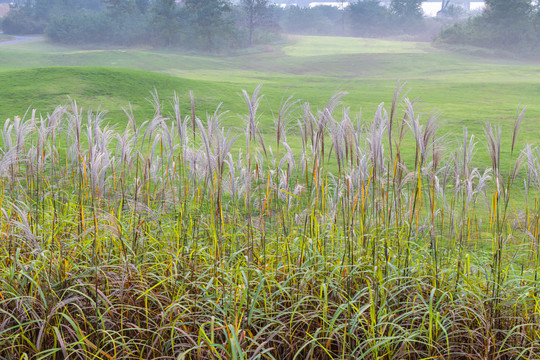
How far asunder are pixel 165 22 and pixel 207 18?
3.77 m

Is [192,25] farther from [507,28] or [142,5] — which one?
[507,28]

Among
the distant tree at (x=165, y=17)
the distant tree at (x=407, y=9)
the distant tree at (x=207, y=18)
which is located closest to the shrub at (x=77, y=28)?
the distant tree at (x=165, y=17)

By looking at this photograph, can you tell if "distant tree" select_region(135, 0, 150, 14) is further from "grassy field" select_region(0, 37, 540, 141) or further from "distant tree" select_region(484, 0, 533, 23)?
"distant tree" select_region(484, 0, 533, 23)

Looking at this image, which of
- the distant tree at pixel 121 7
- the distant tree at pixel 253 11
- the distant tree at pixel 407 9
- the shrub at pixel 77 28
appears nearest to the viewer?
the shrub at pixel 77 28

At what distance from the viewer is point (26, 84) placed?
11867 millimetres

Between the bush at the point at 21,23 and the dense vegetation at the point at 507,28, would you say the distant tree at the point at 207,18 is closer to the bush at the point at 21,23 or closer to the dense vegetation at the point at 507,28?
the bush at the point at 21,23

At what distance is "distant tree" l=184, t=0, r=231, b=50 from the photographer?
1601 inches

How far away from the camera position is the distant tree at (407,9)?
182 ft

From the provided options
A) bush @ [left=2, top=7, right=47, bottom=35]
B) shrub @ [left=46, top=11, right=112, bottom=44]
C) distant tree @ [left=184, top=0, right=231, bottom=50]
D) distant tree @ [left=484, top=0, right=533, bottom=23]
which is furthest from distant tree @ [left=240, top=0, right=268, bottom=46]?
distant tree @ [left=484, top=0, right=533, bottom=23]

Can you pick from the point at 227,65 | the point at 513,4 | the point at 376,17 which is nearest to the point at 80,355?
the point at 227,65

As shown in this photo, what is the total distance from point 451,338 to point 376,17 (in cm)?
5920

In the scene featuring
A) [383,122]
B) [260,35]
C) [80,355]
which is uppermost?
[260,35]

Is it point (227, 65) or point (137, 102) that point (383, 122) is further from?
point (227, 65)

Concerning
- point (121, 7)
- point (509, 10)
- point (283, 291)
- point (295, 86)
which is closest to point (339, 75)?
point (295, 86)
